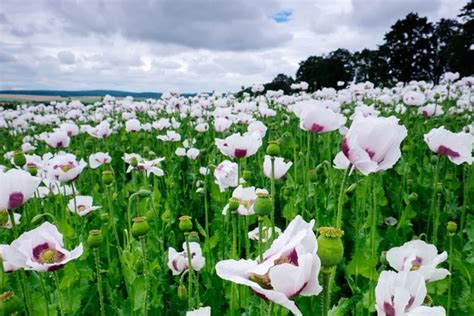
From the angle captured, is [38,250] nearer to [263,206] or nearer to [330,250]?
[263,206]

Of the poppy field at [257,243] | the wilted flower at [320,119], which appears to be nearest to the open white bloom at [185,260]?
the poppy field at [257,243]

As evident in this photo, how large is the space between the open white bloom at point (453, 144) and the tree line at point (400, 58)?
26.7 metres

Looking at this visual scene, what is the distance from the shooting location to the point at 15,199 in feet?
5.17

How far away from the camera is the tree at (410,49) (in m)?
35.9

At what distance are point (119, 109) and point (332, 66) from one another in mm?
25724

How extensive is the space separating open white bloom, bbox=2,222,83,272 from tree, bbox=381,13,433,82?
3586 cm

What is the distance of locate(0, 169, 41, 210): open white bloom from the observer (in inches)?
60.9

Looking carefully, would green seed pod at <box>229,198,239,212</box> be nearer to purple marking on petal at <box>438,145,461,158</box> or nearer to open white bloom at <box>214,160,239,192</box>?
open white bloom at <box>214,160,239,192</box>

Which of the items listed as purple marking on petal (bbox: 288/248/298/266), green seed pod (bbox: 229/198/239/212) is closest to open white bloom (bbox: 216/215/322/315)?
purple marking on petal (bbox: 288/248/298/266)

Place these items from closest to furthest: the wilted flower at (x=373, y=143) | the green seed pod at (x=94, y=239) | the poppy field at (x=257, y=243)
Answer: the poppy field at (x=257, y=243) → the wilted flower at (x=373, y=143) → the green seed pod at (x=94, y=239)

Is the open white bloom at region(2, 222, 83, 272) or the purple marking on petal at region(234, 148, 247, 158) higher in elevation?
the purple marking on petal at region(234, 148, 247, 158)

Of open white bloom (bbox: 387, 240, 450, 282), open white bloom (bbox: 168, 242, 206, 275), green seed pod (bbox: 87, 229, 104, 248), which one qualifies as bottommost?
open white bloom (bbox: 168, 242, 206, 275)

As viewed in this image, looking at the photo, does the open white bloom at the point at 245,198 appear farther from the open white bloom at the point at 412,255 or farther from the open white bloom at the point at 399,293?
the open white bloom at the point at 399,293

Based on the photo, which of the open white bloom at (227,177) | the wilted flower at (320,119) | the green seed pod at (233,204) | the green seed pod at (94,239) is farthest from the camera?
the open white bloom at (227,177)
